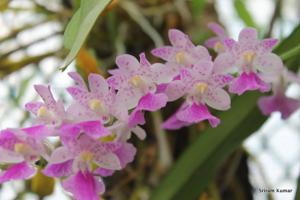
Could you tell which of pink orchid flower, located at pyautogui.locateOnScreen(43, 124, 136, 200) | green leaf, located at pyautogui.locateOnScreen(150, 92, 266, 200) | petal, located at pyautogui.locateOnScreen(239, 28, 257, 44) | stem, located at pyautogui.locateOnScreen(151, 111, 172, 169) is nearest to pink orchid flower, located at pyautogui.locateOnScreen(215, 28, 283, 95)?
petal, located at pyautogui.locateOnScreen(239, 28, 257, 44)

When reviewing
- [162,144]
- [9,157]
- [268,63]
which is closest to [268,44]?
[268,63]

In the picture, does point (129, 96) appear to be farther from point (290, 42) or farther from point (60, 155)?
A: point (290, 42)

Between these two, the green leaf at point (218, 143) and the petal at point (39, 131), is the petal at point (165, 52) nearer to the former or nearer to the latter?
the petal at point (39, 131)

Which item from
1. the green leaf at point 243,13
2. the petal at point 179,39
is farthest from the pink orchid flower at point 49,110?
the green leaf at point 243,13

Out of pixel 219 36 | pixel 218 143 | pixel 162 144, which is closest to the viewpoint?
pixel 219 36

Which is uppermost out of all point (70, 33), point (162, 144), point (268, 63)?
point (70, 33)

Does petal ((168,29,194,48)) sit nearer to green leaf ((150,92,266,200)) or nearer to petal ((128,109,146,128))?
petal ((128,109,146,128))

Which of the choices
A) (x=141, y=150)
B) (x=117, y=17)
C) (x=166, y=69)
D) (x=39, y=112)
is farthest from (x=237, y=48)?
(x=117, y=17)
